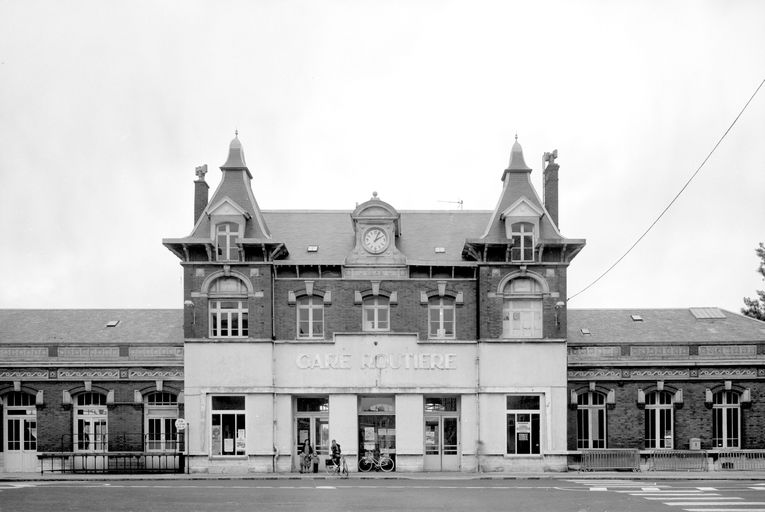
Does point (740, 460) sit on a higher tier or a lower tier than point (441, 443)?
lower

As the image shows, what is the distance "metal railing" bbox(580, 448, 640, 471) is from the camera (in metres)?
35.5

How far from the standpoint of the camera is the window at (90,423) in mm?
36406

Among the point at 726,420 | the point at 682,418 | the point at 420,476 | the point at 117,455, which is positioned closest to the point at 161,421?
the point at 117,455

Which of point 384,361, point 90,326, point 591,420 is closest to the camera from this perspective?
point 384,361

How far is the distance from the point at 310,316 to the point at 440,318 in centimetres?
532

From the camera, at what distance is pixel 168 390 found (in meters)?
36.6

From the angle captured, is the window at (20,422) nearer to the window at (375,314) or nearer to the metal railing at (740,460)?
the window at (375,314)

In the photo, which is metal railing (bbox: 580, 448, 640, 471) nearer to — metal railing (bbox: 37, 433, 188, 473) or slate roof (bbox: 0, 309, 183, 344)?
metal railing (bbox: 37, 433, 188, 473)

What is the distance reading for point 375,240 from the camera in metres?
36.1

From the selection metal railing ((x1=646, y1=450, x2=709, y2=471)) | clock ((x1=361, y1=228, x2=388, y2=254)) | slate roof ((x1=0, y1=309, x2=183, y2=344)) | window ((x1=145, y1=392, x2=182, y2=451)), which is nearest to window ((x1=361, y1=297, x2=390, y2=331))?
clock ((x1=361, y1=228, x2=388, y2=254))

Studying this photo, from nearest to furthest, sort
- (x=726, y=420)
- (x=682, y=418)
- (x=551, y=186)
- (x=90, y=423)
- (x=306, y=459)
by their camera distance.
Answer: (x=306, y=459) → (x=90, y=423) → (x=682, y=418) → (x=726, y=420) → (x=551, y=186)

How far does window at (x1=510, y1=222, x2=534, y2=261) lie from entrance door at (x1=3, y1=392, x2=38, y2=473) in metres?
20.9

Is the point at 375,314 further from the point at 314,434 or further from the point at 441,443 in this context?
the point at 441,443

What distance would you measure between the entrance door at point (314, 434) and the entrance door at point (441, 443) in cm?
413
